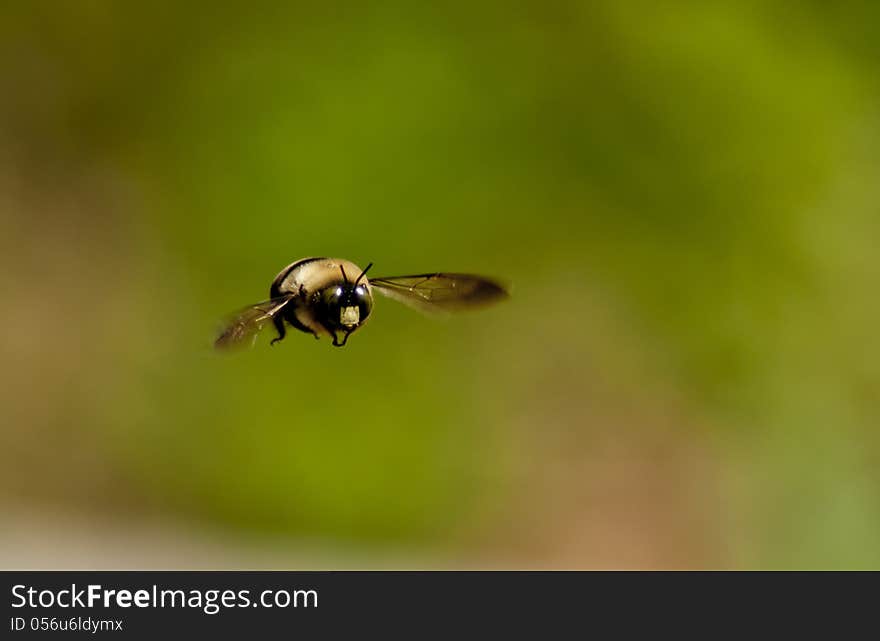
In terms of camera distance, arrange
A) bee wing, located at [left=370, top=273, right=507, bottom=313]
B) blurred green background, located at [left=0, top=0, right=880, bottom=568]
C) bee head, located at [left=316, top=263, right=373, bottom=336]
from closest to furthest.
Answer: bee head, located at [left=316, top=263, right=373, bottom=336]
bee wing, located at [left=370, top=273, right=507, bottom=313]
blurred green background, located at [left=0, top=0, right=880, bottom=568]

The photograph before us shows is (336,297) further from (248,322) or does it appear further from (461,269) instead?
(461,269)

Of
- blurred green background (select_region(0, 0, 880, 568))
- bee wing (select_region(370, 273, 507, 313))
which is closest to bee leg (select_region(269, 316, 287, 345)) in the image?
bee wing (select_region(370, 273, 507, 313))

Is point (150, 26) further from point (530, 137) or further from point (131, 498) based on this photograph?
point (131, 498)

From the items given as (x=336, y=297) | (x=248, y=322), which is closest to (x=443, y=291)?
(x=336, y=297)

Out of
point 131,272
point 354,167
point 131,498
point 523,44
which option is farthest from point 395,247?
point 131,498

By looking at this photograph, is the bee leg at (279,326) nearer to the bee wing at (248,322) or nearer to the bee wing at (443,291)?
the bee wing at (248,322)

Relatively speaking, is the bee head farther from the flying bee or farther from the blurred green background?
the blurred green background
